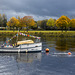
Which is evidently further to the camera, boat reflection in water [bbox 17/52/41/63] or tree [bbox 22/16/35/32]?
tree [bbox 22/16/35/32]

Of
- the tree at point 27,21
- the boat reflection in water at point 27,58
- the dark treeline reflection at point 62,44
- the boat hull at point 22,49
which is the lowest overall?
the boat reflection in water at point 27,58

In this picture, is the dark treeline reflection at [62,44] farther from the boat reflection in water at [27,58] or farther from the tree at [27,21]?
the tree at [27,21]

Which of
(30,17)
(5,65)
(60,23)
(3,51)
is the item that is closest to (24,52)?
(3,51)

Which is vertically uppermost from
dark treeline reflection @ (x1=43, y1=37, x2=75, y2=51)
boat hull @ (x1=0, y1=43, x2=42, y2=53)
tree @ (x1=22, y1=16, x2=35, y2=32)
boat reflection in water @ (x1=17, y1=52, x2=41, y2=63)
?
tree @ (x1=22, y1=16, x2=35, y2=32)

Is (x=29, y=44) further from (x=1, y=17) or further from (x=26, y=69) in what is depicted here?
(x=1, y=17)

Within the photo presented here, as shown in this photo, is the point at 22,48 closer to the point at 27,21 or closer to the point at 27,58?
the point at 27,58

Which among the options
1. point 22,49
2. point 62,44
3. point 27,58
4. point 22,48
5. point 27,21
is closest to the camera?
point 27,58

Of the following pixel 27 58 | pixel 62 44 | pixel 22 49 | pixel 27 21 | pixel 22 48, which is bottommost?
pixel 27 58

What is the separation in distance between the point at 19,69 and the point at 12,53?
1378 centimetres

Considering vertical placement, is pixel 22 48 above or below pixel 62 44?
above

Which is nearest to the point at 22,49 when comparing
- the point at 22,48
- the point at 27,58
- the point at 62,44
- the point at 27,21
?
the point at 22,48

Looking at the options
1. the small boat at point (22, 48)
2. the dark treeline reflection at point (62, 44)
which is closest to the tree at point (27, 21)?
the dark treeline reflection at point (62, 44)

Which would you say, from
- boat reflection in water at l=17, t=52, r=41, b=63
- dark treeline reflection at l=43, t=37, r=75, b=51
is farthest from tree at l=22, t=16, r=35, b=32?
boat reflection in water at l=17, t=52, r=41, b=63

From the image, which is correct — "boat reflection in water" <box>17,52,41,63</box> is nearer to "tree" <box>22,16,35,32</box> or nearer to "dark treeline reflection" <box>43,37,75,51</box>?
"dark treeline reflection" <box>43,37,75,51</box>
